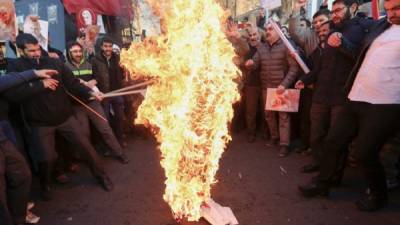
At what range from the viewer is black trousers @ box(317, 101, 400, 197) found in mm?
3881

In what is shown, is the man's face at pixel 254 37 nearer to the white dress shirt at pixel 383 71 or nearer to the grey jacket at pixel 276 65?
the grey jacket at pixel 276 65

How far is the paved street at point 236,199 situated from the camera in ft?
14.1

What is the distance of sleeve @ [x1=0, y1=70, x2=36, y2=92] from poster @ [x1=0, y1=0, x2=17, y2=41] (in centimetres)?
385

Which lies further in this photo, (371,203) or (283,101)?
(283,101)

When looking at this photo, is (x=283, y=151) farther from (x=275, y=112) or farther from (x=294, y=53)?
(x=294, y=53)

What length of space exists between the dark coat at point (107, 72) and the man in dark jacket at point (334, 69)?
3.80 m

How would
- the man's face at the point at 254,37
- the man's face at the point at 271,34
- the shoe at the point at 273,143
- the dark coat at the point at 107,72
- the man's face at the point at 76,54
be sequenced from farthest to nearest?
the man's face at the point at 254,37 → the shoe at the point at 273,143 → the dark coat at the point at 107,72 → the man's face at the point at 271,34 → the man's face at the point at 76,54

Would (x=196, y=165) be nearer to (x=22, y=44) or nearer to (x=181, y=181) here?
(x=181, y=181)

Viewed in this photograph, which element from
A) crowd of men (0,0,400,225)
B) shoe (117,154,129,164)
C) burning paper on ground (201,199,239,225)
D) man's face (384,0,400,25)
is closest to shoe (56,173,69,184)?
crowd of men (0,0,400,225)

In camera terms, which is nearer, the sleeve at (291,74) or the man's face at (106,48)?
the sleeve at (291,74)

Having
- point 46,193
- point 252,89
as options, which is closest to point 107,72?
point 46,193

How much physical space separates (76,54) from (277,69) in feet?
12.9

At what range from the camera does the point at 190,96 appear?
143 inches

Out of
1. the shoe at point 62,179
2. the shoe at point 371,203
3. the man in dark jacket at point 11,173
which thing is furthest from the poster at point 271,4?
the shoe at point 62,179
